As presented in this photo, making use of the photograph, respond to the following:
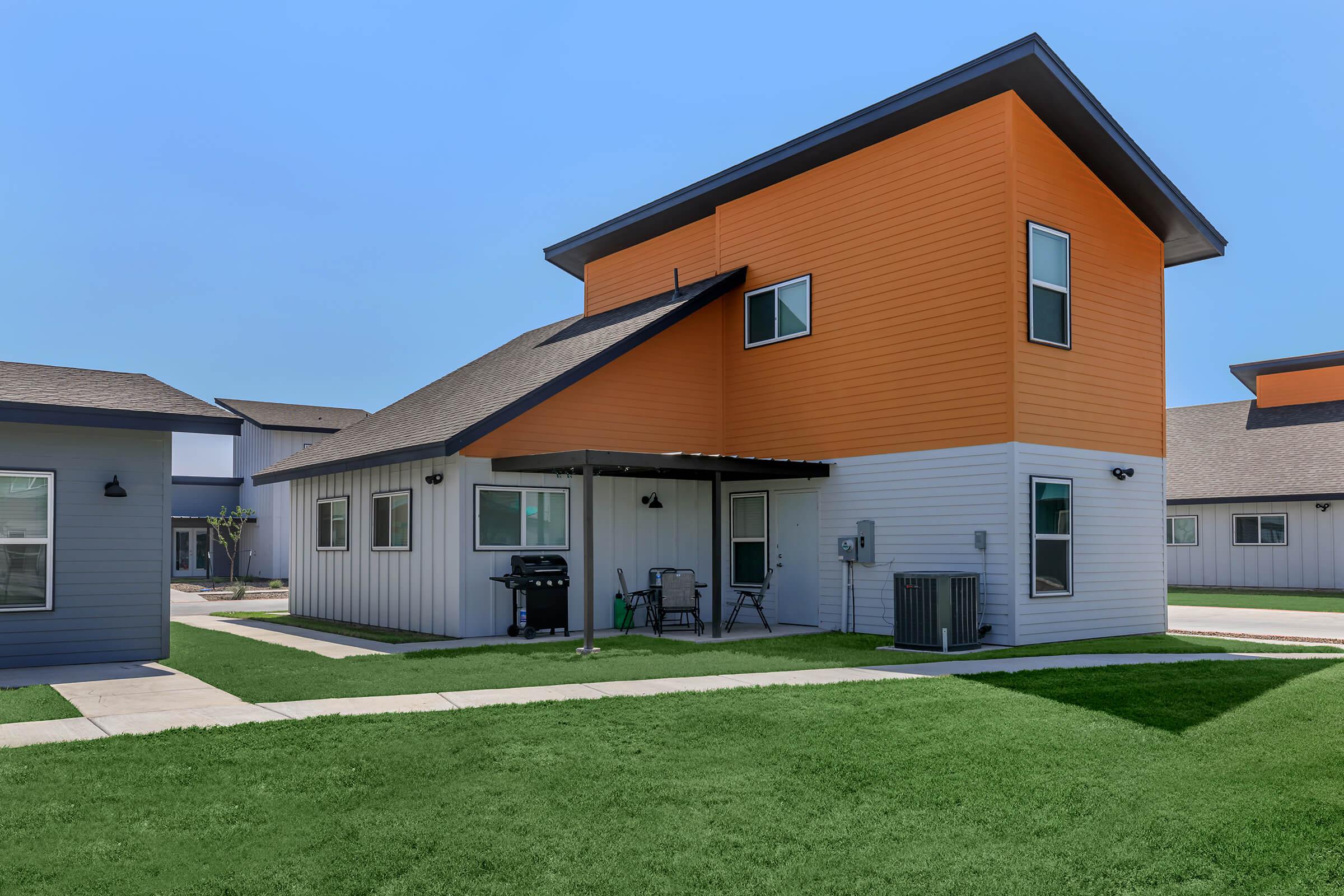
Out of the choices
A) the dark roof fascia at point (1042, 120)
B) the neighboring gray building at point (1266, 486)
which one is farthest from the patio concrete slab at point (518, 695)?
the neighboring gray building at point (1266, 486)

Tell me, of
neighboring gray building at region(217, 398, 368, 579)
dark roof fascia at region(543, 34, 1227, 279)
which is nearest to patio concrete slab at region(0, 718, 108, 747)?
dark roof fascia at region(543, 34, 1227, 279)

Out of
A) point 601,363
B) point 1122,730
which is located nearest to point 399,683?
point 1122,730

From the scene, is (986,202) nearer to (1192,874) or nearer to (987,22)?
(987,22)

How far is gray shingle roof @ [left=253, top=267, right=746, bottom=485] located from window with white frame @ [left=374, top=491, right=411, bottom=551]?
727mm

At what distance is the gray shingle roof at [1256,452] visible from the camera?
82.8 ft

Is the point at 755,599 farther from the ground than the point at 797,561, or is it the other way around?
the point at 797,561

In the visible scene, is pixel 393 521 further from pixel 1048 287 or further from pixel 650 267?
pixel 1048 287

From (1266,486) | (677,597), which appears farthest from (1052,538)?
(1266,486)

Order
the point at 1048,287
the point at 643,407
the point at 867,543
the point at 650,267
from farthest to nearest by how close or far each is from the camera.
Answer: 1. the point at 650,267
2. the point at 643,407
3. the point at 867,543
4. the point at 1048,287

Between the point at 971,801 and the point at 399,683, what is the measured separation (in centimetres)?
533

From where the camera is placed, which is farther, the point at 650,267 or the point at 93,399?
the point at 650,267

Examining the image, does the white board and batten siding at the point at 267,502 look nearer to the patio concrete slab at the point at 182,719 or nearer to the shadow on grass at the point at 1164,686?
the patio concrete slab at the point at 182,719

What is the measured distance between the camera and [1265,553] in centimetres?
2592

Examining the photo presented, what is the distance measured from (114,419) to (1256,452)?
91.8 ft
